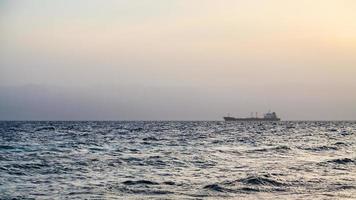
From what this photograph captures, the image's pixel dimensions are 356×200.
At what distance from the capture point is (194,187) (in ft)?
75.4

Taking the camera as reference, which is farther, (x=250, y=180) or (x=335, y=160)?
(x=335, y=160)

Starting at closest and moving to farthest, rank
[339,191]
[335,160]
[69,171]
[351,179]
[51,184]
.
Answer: [339,191]
[51,184]
[351,179]
[69,171]
[335,160]

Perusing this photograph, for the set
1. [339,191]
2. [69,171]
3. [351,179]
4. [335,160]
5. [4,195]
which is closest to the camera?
[4,195]

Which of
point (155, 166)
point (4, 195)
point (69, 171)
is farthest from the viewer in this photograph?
point (155, 166)

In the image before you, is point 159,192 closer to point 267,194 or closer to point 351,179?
point 267,194

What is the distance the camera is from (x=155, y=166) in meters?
31.5

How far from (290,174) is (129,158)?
12.9 m

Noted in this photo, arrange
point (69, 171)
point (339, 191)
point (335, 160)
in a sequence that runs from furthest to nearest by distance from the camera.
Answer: point (335, 160), point (69, 171), point (339, 191)

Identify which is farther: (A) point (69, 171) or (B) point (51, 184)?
(A) point (69, 171)

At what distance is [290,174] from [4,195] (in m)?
14.7

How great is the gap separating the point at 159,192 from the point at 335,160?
62.7 ft

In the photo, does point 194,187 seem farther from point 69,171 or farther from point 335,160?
point 335,160

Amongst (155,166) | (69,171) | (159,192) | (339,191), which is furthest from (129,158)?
(339,191)

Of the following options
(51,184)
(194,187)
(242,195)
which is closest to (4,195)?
(51,184)
